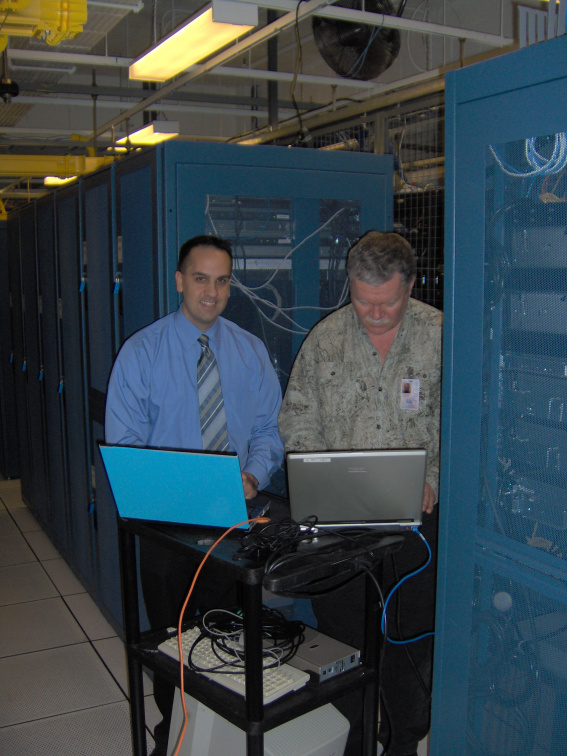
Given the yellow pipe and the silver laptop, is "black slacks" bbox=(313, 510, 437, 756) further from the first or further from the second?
the yellow pipe

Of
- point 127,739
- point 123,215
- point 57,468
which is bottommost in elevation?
point 127,739

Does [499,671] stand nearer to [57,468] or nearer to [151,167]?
[151,167]

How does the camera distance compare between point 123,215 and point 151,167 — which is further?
point 123,215

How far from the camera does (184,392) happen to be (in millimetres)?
2111

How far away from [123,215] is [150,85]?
4733mm

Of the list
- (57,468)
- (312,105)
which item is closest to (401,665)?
(57,468)

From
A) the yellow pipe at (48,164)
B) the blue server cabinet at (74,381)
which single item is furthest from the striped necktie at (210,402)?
the yellow pipe at (48,164)

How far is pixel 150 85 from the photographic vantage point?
680 centimetres

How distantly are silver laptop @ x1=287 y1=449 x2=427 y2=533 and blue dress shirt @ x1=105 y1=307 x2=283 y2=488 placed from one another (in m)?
0.43

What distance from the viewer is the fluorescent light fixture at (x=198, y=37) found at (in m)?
2.38

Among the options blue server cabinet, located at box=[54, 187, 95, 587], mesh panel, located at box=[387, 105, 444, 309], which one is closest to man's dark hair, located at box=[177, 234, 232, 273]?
blue server cabinet, located at box=[54, 187, 95, 587]

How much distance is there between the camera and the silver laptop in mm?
1647

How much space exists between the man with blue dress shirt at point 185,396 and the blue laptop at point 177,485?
379mm

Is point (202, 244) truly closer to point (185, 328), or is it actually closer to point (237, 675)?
point (185, 328)
